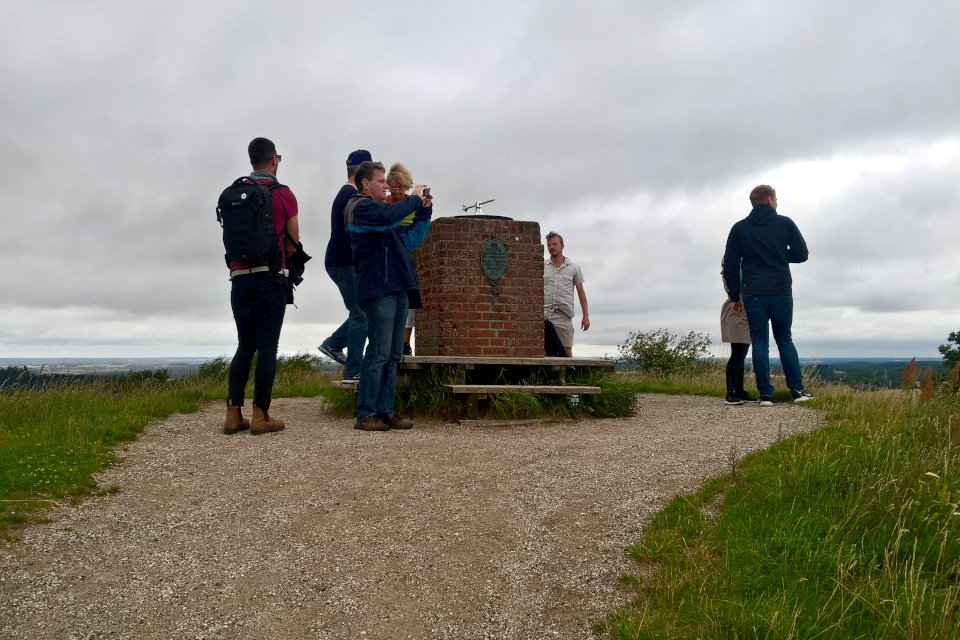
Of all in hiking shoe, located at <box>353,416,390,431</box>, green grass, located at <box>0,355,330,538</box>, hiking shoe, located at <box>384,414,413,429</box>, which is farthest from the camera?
hiking shoe, located at <box>384,414,413,429</box>

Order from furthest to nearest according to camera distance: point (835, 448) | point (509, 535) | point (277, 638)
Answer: point (835, 448), point (509, 535), point (277, 638)

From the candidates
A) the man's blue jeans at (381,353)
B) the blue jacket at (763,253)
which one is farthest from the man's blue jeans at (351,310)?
the blue jacket at (763,253)

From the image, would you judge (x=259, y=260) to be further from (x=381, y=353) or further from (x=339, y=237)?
(x=381, y=353)

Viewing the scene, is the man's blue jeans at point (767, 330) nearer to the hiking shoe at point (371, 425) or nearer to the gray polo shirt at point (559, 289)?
the gray polo shirt at point (559, 289)

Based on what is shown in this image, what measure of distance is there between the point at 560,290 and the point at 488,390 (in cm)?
308

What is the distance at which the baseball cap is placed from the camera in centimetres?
671

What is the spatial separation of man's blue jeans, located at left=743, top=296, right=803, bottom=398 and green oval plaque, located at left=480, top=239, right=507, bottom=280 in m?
2.86

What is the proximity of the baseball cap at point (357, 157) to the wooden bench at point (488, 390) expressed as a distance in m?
2.32

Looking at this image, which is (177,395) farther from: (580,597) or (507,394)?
(580,597)

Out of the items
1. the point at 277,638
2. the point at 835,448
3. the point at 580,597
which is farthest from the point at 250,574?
the point at 835,448

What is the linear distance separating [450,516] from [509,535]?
399mm

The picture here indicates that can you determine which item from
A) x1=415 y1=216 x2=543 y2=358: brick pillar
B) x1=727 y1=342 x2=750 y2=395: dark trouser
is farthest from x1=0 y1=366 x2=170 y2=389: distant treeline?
x1=727 y1=342 x2=750 y2=395: dark trouser

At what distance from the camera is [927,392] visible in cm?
401

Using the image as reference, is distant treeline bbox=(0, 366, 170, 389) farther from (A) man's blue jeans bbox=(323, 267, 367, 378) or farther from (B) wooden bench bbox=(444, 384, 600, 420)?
(B) wooden bench bbox=(444, 384, 600, 420)
